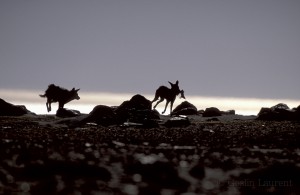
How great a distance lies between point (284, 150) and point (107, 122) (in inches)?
637

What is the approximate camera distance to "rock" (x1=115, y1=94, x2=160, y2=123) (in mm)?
25844

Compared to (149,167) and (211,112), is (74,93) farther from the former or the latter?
(149,167)

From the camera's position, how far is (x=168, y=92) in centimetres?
3650

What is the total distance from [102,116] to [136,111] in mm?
2580

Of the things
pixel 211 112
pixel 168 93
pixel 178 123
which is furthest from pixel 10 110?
Result: pixel 178 123

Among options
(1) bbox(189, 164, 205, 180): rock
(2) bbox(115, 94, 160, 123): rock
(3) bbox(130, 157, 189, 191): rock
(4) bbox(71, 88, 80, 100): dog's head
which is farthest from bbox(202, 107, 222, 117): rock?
(1) bbox(189, 164, 205, 180): rock

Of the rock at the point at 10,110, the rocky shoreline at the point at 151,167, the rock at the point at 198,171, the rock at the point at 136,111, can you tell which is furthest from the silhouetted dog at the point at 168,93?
the rock at the point at 198,171

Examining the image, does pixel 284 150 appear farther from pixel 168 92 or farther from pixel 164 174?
pixel 168 92

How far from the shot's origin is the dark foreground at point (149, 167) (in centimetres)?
676

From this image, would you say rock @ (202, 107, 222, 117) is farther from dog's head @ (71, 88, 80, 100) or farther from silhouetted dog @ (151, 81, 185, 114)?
dog's head @ (71, 88, 80, 100)

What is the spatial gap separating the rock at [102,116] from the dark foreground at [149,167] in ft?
41.9

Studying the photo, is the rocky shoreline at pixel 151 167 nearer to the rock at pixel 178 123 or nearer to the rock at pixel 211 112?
the rock at pixel 178 123

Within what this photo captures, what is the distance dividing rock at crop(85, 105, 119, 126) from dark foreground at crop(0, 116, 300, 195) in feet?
41.9

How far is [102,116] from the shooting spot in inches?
1069
